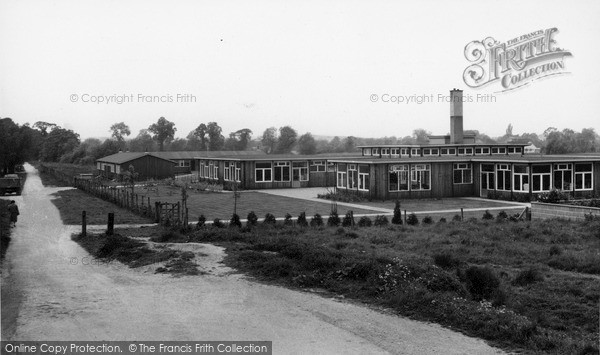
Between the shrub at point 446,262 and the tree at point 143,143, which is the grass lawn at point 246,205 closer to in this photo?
the shrub at point 446,262

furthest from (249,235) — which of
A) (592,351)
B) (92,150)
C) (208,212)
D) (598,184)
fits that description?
(92,150)

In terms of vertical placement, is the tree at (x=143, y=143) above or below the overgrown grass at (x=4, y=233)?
above

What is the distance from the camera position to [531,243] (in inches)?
757

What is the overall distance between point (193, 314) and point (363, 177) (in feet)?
92.3

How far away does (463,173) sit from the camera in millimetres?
39875

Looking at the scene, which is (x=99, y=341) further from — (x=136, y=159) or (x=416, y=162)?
(x=136, y=159)

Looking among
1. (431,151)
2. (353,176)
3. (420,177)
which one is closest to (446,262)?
(420,177)

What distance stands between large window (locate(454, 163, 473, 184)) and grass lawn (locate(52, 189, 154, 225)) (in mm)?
20618

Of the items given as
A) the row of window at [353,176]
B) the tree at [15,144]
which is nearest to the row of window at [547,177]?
the row of window at [353,176]

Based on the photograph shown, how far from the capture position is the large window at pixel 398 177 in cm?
3822

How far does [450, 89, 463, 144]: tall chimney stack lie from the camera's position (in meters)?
49.8

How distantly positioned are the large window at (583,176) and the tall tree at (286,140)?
8416 cm

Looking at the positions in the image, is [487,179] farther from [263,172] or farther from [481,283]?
[481,283]

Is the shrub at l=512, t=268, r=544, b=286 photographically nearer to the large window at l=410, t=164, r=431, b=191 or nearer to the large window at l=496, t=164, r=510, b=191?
the large window at l=496, t=164, r=510, b=191
